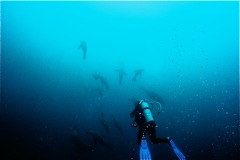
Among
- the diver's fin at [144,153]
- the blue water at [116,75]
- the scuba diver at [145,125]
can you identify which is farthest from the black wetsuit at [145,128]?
the blue water at [116,75]

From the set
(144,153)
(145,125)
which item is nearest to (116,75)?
(145,125)

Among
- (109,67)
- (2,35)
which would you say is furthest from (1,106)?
(109,67)

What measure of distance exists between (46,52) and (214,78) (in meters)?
23.8

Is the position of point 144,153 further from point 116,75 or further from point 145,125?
point 116,75

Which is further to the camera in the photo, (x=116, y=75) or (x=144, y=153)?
(x=116, y=75)

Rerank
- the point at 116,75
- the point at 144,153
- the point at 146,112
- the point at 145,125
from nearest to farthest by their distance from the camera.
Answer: the point at 144,153
the point at 145,125
the point at 146,112
the point at 116,75

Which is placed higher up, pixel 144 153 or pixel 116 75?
pixel 116 75

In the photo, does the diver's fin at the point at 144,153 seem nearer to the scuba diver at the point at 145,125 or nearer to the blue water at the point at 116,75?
the scuba diver at the point at 145,125

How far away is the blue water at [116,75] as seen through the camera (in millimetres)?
24281

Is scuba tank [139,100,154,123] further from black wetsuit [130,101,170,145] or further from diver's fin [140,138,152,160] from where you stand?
diver's fin [140,138,152,160]

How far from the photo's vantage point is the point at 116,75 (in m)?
32.9

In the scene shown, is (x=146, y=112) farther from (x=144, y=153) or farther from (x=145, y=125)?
(x=144, y=153)

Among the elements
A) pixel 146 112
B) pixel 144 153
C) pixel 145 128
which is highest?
pixel 146 112

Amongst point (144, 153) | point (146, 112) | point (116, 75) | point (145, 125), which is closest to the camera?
point (144, 153)
